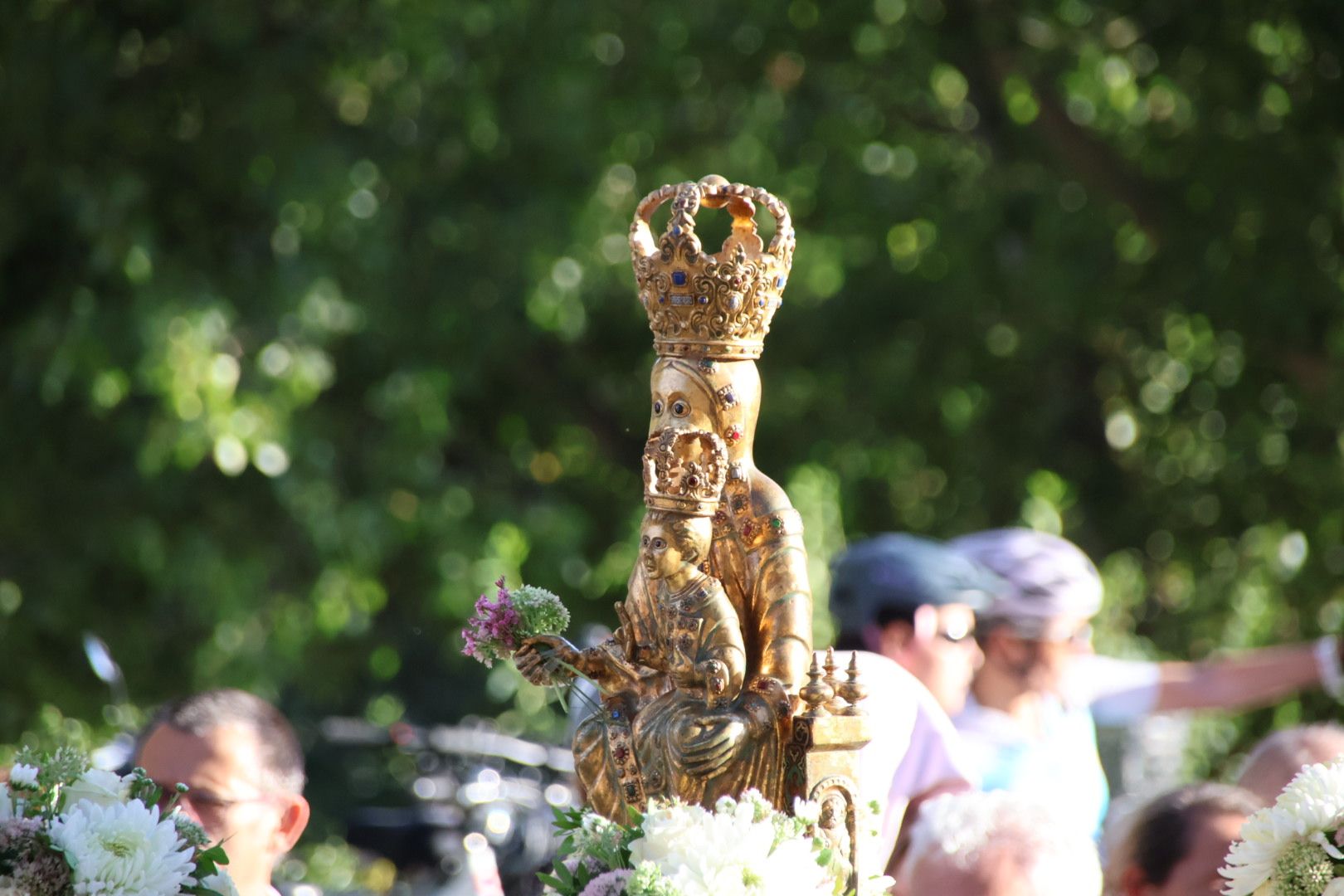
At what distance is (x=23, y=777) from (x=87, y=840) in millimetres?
181

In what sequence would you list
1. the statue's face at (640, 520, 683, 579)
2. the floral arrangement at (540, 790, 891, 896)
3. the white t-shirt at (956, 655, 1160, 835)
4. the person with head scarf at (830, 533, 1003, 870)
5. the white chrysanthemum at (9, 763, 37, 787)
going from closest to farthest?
the floral arrangement at (540, 790, 891, 896) < the white chrysanthemum at (9, 763, 37, 787) < the statue's face at (640, 520, 683, 579) < the person with head scarf at (830, 533, 1003, 870) < the white t-shirt at (956, 655, 1160, 835)

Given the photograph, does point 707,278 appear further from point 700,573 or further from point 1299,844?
point 1299,844

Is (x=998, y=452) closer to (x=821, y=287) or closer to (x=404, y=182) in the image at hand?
(x=821, y=287)

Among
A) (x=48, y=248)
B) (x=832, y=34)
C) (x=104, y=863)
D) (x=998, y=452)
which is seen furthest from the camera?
(x=998, y=452)

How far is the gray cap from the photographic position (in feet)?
13.3

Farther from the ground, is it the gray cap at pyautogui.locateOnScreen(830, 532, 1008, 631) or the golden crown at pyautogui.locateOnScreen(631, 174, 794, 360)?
the golden crown at pyautogui.locateOnScreen(631, 174, 794, 360)

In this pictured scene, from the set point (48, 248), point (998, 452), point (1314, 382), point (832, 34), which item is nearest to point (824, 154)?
point (832, 34)

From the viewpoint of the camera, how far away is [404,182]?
23.5 feet

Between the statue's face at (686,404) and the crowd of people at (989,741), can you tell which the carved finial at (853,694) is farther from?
the statue's face at (686,404)

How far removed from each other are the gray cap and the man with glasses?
1375mm

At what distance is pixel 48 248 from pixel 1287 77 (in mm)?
5175

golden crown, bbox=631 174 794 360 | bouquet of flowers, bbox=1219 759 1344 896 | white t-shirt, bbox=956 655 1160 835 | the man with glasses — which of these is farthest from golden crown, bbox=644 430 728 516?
white t-shirt, bbox=956 655 1160 835

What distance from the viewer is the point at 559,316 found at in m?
7.25

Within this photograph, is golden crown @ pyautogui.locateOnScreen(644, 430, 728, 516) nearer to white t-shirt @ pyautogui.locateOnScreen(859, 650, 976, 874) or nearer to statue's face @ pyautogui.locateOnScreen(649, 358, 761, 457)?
statue's face @ pyautogui.locateOnScreen(649, 358, 761, 457)
